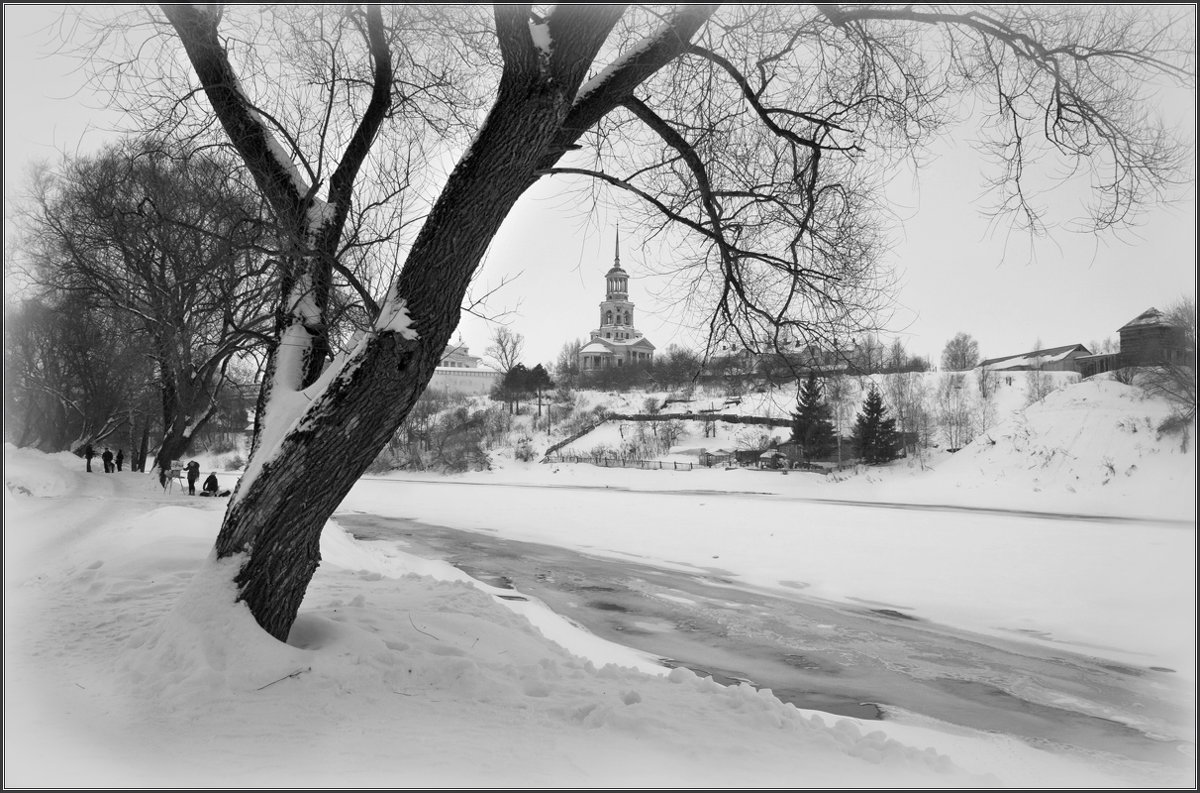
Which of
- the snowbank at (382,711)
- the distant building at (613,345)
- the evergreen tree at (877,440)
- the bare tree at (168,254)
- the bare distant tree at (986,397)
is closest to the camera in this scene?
the snowbank at (382,711)

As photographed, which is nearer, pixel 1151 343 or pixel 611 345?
pixel 1151 343

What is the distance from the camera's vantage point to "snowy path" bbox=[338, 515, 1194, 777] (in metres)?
6.25

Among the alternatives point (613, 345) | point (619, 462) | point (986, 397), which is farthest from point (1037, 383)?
point (613, 345)

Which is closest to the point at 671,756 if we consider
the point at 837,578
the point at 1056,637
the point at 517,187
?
the point at 517,187

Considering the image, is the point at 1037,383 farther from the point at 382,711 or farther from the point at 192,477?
the point at 192,477

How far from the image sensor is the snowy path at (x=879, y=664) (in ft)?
20.5

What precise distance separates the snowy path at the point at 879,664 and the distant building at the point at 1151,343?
2.91 m

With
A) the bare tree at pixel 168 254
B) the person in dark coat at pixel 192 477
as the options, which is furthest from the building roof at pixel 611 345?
the person in dark coat at pixel 192 477

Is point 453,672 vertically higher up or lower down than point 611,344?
lower down

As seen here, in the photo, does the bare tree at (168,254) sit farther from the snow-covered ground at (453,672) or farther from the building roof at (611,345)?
the building roof at (611,345)

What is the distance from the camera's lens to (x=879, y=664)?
800cm

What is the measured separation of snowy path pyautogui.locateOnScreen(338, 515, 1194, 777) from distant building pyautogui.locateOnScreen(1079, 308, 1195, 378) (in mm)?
2912

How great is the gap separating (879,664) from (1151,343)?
4.67m

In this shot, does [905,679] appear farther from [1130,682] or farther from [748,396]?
[748,396]
